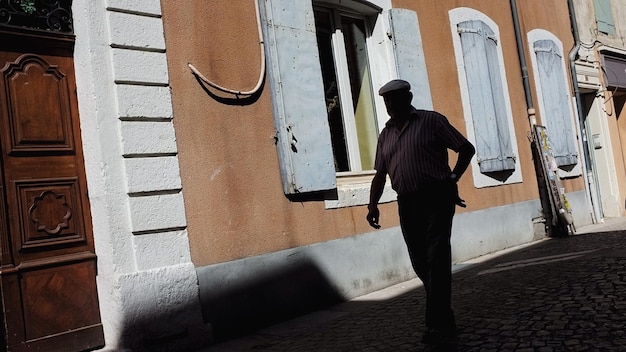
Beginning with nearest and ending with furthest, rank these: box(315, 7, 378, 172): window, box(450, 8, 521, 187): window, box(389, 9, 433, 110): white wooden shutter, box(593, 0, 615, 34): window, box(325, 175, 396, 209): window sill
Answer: box(325, 175, 396, 209): window sill < box(315, 7, 378, 172): window < box(389, 9, 433, 110): white wooden shutter < box(450, 8, 521, 187): window < box(593, 0, 615, 34): window

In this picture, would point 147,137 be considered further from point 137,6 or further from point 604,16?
point 604,16

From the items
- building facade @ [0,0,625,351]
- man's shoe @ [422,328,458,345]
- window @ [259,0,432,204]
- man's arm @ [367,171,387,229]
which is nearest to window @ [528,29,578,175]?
building facade @ [0,0,625,351]

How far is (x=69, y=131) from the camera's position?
426 cm

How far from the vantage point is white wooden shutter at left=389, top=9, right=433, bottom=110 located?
673cm

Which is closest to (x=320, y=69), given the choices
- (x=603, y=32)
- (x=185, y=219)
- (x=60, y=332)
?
(x=185, y=219)

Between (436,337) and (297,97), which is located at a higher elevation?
(297,97)

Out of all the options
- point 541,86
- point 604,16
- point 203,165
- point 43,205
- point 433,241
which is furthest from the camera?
point 604,16

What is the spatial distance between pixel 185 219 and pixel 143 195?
37 cm

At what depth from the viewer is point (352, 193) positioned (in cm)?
592

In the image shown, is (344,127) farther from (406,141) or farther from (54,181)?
(54,181)

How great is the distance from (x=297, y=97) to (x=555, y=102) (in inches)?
232

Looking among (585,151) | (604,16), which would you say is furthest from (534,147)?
(604,16)

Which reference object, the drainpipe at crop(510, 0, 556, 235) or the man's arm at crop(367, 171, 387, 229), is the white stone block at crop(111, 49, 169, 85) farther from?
the drainpipe at crop(510, 0, 556, 235)

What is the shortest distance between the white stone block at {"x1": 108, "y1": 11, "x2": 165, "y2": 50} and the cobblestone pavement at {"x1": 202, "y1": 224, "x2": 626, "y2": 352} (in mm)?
2273
